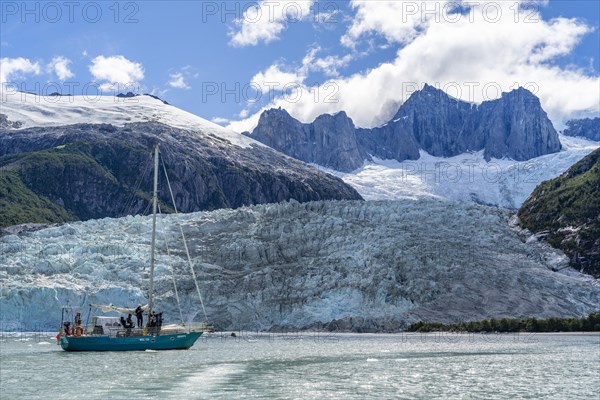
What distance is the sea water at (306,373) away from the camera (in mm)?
33594

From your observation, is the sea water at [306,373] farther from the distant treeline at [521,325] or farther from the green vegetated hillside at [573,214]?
the green vegetated hillside at [573,214]

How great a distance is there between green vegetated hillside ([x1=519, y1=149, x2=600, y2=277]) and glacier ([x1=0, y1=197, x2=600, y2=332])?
16.9ft

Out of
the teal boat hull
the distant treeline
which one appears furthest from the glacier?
the teal boat hull

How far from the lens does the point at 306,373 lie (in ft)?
137

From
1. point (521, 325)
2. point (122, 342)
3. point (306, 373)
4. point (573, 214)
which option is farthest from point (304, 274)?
point (573, 214)

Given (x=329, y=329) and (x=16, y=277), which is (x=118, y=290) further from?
(x=329, y=329)

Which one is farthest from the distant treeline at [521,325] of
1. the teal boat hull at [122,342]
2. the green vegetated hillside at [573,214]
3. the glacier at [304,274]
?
the teal boat hull at [122,342]

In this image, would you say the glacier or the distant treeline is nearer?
the distant treeline

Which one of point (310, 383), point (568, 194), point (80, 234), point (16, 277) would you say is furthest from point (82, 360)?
point (568, 194)

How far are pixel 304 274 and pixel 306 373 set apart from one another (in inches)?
2384

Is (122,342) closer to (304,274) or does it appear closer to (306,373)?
(306,373)

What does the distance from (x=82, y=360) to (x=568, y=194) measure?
123 metres

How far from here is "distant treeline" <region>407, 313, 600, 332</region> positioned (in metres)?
90.5

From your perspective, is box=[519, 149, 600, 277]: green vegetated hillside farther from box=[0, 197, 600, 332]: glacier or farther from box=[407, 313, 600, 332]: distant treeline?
box=[407, 313, 600, 332]: distant treeline
